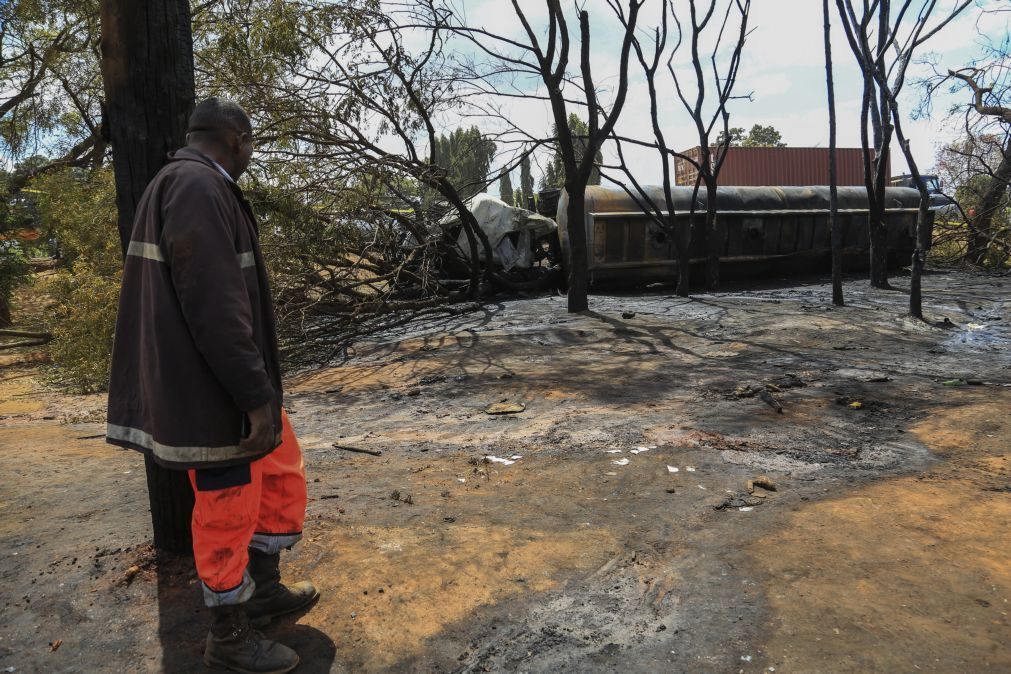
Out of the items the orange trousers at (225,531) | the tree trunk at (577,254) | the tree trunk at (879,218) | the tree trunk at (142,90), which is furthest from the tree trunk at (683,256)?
the orange trousers at (225,531)

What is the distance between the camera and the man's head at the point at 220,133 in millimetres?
2141

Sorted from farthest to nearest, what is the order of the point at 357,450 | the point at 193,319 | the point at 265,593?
the point at 357,450
the point at 265,593
the point at 193,319

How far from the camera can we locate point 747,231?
14688 millimetres

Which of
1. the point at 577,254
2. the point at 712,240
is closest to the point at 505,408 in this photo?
the point at 577,254

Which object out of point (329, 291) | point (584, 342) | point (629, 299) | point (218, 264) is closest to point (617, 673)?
point (218, 264)

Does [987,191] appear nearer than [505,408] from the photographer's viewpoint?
No

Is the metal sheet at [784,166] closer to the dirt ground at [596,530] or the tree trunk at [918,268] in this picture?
the tree trunk at [918,268]

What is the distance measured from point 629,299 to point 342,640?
10390 millimetres

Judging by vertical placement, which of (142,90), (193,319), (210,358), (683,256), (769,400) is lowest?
(769,400)

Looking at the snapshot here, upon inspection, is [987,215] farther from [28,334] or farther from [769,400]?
[28,334]

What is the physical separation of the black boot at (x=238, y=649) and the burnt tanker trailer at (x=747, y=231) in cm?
1126

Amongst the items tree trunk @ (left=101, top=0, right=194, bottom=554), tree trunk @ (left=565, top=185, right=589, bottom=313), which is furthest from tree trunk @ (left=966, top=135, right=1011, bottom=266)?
tree trunk @ (left=101, top=0, right=194, bottom=554)

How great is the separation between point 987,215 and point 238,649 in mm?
18280

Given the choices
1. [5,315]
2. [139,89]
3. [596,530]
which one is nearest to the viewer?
[139,89]
